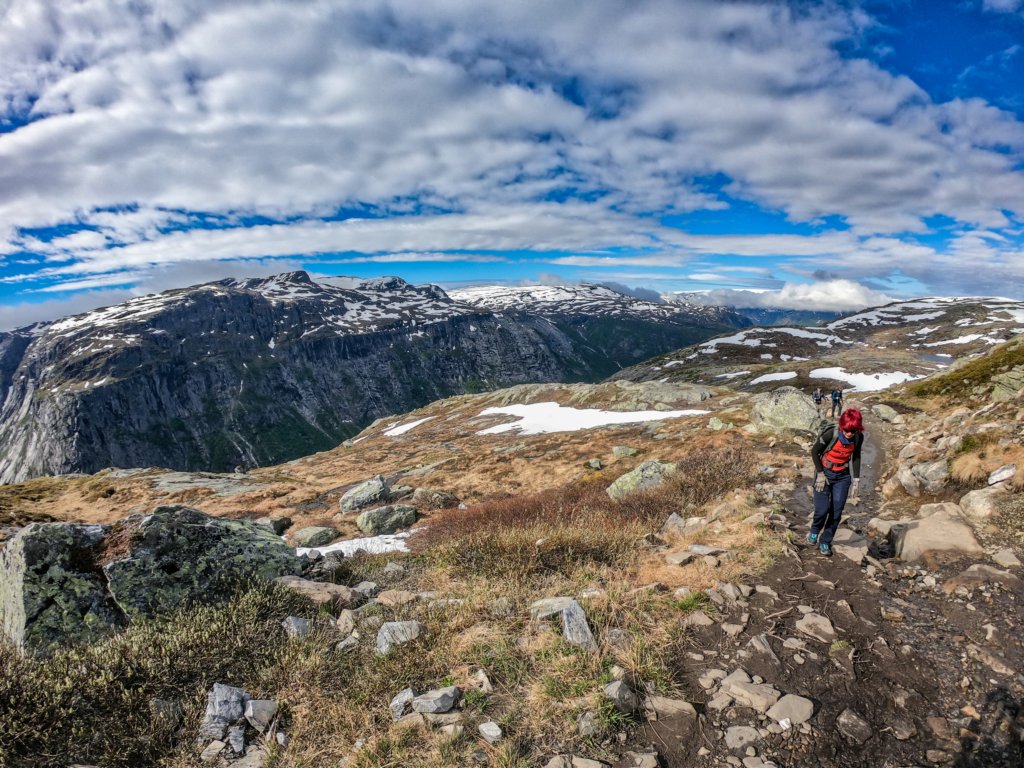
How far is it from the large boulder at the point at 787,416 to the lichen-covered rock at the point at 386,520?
1926 centimetres

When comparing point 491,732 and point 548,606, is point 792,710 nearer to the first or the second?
point 548,606

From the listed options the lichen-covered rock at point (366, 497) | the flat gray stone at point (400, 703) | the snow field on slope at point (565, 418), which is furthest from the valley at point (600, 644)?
the snow field on slope at point (565, 418)

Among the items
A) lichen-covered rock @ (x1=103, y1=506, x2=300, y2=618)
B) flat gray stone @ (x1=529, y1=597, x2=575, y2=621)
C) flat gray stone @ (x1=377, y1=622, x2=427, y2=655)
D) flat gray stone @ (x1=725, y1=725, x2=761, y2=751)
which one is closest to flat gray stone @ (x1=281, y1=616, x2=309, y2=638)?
flat gray stone @ (x1=377, y1=622, x2=427, y2=655)

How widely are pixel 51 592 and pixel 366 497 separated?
699 inches

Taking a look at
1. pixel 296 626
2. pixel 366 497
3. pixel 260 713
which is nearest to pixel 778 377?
pixel 366 497

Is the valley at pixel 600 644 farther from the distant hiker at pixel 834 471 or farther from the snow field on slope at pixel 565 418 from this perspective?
the snow field on slope at pixel 565 418

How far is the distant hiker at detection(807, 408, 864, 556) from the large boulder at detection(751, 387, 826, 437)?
1444cm

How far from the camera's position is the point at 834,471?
32.2 ft

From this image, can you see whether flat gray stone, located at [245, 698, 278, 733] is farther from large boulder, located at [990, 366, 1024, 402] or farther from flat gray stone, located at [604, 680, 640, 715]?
large boulder, located at [990, 366, 1024, 402]

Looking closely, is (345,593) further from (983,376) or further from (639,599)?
(983,376)

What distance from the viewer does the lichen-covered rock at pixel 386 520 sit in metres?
18.9

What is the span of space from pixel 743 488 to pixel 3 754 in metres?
15.9

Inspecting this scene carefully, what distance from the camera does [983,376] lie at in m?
26.8

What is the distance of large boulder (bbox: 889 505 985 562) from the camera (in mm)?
8312
